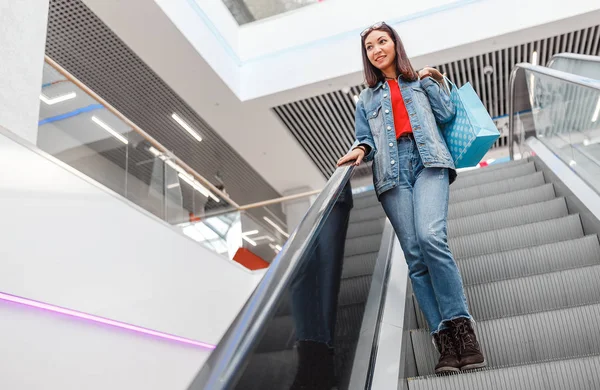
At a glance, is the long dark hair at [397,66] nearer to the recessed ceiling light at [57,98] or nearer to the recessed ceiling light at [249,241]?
the recessed ceiling light at [57,98]

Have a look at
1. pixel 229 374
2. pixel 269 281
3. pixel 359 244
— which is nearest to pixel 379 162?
pixel 359 244

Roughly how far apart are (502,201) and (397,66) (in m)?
2.17

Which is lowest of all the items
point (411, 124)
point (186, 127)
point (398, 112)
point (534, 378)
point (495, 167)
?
point (534, 378)

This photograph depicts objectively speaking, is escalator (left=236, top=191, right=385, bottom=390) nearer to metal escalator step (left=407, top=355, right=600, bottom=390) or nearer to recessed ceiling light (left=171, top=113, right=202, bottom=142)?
metal escalator step (left=407, top=355, right=600, bottom=390)

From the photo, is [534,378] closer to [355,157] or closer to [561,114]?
[355,157]

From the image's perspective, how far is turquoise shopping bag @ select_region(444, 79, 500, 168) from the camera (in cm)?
225

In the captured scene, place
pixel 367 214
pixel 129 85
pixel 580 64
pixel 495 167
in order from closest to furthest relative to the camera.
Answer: pixel 367 214 → pixel 580 64 → pixel 495 167 → pixel 129 85

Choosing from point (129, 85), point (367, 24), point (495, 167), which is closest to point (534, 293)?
point (495, 167)

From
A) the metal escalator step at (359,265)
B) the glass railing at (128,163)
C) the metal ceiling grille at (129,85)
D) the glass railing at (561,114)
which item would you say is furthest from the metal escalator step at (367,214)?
the metal ceiling grille at (129,85)

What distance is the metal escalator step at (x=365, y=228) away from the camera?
2343 mm

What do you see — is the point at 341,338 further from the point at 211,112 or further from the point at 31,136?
the point at 211,112

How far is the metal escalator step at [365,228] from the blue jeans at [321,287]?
215 mm

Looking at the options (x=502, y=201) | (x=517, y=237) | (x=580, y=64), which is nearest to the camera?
(x=517, y=237)

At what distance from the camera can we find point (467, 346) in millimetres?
1953
